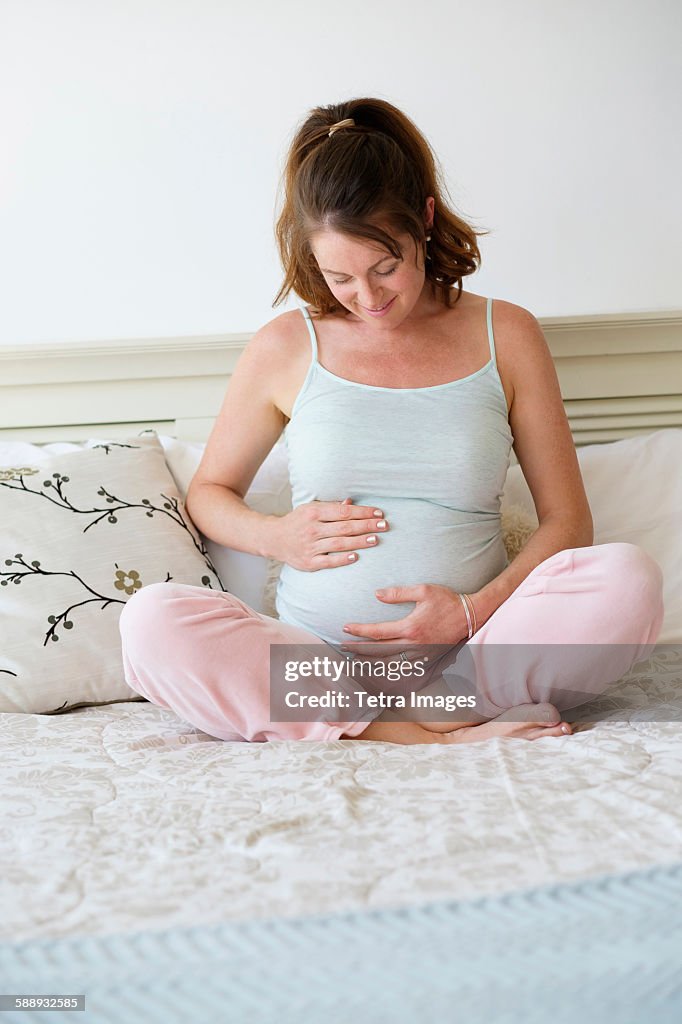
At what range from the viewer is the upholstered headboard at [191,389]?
5.81ft

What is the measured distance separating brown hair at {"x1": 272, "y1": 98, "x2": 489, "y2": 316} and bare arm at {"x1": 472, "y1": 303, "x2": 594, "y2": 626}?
0.14 metres

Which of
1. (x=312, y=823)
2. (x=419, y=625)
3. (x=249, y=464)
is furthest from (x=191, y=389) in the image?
(x=312, y=823)

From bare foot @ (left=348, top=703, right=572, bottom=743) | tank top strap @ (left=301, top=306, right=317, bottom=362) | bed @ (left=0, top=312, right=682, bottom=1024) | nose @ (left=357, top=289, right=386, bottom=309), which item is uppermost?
nose @ (left=357, top=289, right=386, bottom=309)

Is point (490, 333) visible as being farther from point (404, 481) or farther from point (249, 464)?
point (249, 464)

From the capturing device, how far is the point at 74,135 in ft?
5.96

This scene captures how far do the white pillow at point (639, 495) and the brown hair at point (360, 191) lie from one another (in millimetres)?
432

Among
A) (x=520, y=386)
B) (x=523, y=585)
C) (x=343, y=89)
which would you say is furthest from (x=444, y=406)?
(x=343, y=89)

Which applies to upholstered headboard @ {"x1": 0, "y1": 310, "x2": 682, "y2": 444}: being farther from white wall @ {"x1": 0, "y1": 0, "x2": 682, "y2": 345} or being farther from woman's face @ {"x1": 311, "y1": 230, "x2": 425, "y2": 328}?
woman's face @ {"x1": 311, "y1": 230, "x2": 425, "y2": 328}

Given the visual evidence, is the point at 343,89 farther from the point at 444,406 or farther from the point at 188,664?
the point at 188,664

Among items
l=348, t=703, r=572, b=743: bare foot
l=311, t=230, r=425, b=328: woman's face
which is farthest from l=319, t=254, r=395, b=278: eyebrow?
l=348, t=703, r=572, b=743: bare foot

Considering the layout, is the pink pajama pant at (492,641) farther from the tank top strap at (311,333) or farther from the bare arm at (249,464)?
the tank top strap at (311,333)

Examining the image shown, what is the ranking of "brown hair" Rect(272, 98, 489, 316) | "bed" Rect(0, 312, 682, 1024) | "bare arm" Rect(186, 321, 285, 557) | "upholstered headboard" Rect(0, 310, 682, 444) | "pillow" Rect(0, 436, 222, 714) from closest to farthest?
"bed" Rect(0, 312, 682, 1024) < "brown hair" Rect(272, 98, 489, 316) < "pillow" Rect(0, 436, 222, 714) < "bare arm" Rect(186, 321, 285, 557) < "upholstered headboard" Rect(0, 310, 682, 444)

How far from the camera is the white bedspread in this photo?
2.21 feet

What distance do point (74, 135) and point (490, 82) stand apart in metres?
0.77
